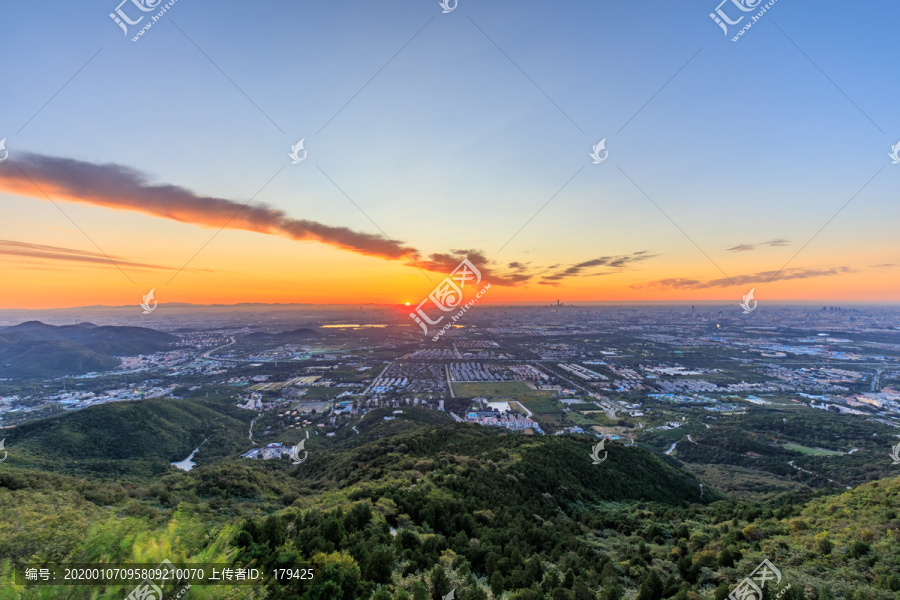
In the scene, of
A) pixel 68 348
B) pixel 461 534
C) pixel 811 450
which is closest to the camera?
pixel 461 534

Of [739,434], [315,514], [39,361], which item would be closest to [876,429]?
[739,434]

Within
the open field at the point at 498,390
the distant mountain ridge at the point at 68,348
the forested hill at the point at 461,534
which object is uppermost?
the distant mountain ridge at the point at 68,348

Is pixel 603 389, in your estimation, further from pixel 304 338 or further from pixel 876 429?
pixel 304 338

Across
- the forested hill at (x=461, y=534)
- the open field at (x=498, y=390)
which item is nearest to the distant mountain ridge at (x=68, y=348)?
the open field at (x=498, y=390)

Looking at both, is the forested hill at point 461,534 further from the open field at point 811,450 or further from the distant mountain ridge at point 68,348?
the distant mountain ridge at point 68,348

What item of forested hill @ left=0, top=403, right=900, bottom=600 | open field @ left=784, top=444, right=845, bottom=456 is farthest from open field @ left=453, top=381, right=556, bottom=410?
forested hill @ left=0, top=403, right=900, bottom=600

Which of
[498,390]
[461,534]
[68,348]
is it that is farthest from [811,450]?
[68,348]

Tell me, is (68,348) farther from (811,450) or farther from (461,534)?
(811,450)

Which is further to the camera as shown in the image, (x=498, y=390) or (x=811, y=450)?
(x=498, y=390)
